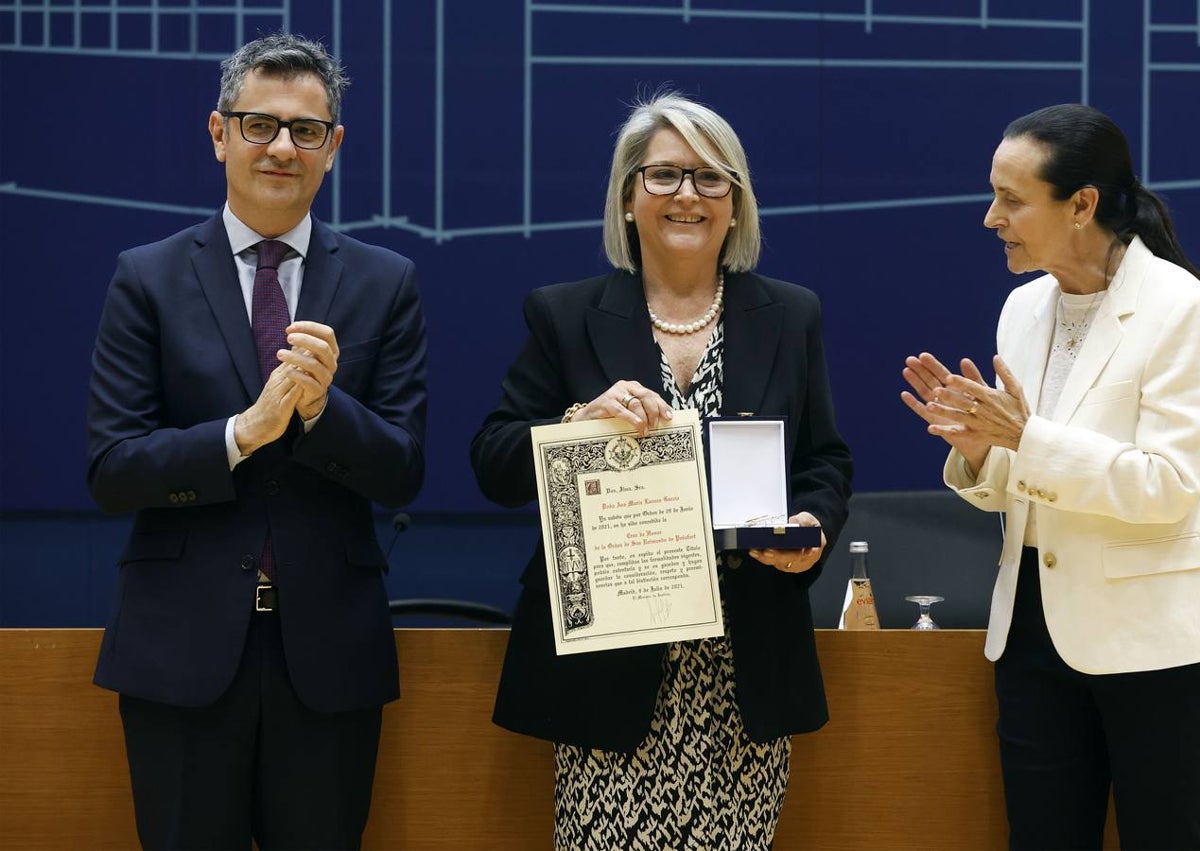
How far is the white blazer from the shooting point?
2.15m

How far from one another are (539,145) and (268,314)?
112 inches

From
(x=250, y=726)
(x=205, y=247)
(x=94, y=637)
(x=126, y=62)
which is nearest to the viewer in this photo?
(x=250, y=726)

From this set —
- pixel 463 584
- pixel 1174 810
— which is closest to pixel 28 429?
pixel 463 584

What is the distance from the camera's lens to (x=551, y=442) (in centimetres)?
217

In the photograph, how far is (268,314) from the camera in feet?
7.32

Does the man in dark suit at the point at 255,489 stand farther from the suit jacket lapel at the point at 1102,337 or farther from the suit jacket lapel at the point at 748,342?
the suit jacket lapel at the point at 1102,337

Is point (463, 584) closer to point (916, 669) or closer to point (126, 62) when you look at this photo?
point (126, 62)

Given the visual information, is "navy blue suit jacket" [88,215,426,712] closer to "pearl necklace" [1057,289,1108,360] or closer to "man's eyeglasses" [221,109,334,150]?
"man's eyeglasses" [221,109,334,150]

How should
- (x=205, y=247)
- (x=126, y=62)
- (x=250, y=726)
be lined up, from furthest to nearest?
(x=126, y=62) < (x=205, y=247) < (x=250, y=726)

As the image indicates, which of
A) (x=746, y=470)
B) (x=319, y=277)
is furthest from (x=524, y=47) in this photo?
(x=746, y=470)

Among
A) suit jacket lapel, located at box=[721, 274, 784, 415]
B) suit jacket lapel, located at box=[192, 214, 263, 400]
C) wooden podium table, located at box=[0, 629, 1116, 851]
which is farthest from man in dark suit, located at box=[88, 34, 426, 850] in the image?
suit jacket lapel, located at box=[721, 274, 784, 415]

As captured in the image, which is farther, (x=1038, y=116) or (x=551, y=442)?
(x=1038, y=116)

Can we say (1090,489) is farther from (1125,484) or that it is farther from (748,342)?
(748,342)

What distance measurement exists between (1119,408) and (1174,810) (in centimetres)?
65
